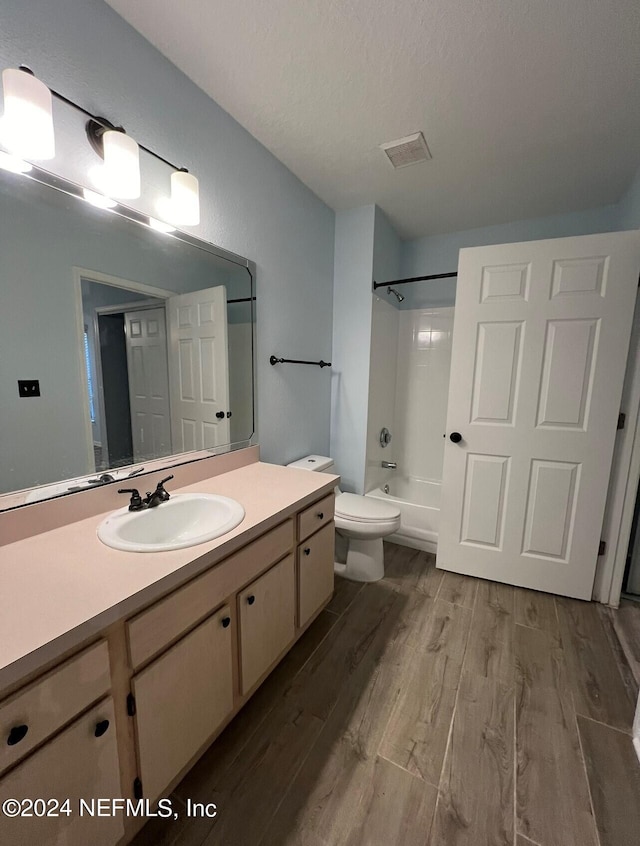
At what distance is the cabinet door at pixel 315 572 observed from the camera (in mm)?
1474

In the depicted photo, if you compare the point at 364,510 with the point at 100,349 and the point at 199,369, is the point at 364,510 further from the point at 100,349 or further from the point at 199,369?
the point at 100,349

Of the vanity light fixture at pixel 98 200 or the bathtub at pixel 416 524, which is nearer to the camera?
the vanity light fixture at pixel 98 200

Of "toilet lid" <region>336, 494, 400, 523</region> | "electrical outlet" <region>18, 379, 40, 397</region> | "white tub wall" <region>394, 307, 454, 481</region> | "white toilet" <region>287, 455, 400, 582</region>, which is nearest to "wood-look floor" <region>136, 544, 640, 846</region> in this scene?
"white toilet" <region>287, 455, 400, 582</region>

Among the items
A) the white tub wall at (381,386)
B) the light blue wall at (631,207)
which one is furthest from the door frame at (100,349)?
the light blue wall at (631,207)

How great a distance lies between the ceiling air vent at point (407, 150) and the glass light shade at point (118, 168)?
49.1 inches

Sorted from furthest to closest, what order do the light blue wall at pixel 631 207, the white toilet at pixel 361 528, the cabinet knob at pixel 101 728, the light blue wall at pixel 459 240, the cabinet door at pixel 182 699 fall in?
the light blue wall at pixel 459 240 < the white toilet at pixel 361 528 < the light blue wall at pixel 631 207 < the cabinet door at pixel 182 699 < the cabinet knob at pixel 101 728

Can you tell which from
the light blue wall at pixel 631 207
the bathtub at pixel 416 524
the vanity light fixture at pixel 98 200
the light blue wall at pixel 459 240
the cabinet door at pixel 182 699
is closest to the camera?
the cabinet door at pixel 182 699

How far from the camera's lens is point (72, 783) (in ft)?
2.30

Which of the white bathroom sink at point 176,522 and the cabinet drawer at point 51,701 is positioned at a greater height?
the white bathroom sink at point 176,522

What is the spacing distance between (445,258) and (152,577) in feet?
9.74

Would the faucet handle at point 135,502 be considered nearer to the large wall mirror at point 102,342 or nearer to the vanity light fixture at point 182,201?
the large wall mirror at point 102,342

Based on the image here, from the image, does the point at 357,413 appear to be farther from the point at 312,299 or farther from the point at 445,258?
the point at 445,258

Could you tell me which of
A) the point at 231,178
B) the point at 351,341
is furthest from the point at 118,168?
the point at 351,341

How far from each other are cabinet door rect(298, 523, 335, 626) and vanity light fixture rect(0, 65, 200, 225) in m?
→ 1.42
